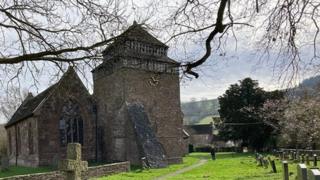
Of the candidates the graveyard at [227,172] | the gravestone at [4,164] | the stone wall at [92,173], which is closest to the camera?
the graveyard at [227,172]

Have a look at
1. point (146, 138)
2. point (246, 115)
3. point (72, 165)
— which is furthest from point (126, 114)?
point (72, 165)

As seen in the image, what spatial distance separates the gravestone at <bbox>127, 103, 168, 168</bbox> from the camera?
123 ft

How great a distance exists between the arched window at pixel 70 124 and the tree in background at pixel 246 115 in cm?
2718

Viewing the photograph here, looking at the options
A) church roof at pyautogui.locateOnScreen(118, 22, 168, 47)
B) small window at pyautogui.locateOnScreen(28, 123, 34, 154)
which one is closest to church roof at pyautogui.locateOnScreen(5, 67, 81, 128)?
small window at pyautogui.locateOnScreen(28, 123, 34, 154)

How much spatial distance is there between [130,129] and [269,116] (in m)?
21.4

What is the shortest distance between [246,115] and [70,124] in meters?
30.6

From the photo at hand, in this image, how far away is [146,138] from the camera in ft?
129

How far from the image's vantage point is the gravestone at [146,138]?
37.5 meters

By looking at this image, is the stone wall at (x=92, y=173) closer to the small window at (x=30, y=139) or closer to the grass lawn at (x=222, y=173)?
the grass lawn at (x=222, y=173)

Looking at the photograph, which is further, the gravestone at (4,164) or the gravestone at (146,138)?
the gravestone at (146,138)

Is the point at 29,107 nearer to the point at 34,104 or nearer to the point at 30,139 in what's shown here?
the point at 34,104

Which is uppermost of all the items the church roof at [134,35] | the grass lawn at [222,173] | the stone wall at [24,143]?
the church roof at [134,35]

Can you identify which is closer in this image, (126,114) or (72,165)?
(72,165)

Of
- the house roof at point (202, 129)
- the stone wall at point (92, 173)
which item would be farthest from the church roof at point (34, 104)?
the house roof at point (202, 129)
